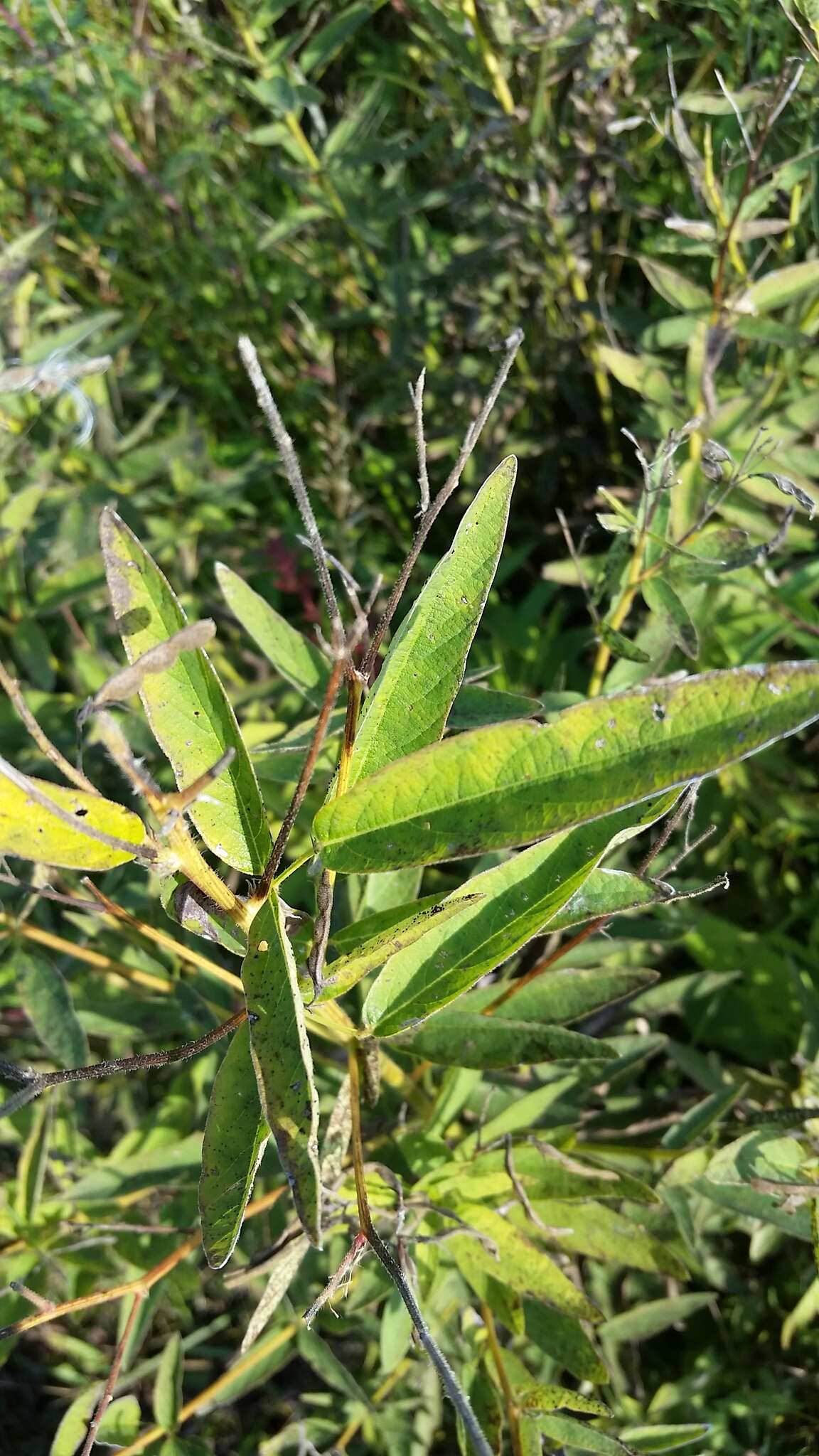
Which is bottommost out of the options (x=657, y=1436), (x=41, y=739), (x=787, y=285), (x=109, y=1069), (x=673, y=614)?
(x=657, y=1436)

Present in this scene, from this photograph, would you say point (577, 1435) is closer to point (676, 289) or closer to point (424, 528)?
point (424, 528)

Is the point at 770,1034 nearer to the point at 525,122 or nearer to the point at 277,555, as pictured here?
the point at 277,555

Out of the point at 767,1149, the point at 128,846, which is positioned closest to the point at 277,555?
the point at 767,1149

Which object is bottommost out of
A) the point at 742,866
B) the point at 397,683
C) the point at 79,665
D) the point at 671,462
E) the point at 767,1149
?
the point at 742,866

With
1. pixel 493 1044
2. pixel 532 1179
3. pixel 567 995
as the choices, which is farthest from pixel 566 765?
pixel 532 1179

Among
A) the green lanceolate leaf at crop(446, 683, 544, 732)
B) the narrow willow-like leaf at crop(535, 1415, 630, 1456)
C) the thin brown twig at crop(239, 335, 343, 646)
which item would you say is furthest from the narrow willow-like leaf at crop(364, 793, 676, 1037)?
the narrow willow-like leaf at crop(535, 1415, 630, 1456)

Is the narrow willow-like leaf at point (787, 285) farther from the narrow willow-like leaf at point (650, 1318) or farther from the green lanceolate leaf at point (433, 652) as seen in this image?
the narrow willow-like leaf at point (650, 1318)

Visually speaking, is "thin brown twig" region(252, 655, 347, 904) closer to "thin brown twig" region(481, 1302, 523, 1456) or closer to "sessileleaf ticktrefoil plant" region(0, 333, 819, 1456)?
"sessileleaf ticktrefoil plant" region(0, 333, 819, 1456)
